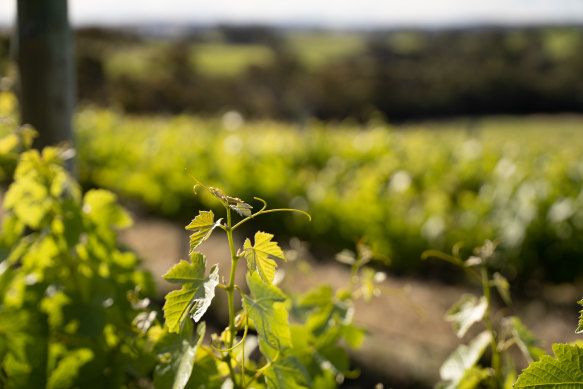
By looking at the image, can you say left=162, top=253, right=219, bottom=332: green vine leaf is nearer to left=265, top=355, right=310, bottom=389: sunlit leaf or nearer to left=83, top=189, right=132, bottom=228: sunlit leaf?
left=265, top=355, right=310, bottom=389: sunlit leaf

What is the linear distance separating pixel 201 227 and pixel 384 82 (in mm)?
25788

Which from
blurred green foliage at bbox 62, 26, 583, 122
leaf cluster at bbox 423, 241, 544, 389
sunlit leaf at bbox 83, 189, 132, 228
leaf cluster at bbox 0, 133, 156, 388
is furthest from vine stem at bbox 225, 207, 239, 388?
blurred green foliage at bbox 62, 26, 583, 122

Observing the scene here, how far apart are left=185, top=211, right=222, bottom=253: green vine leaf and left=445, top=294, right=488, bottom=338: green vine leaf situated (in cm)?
46

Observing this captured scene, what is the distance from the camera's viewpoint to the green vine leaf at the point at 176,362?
643 mm

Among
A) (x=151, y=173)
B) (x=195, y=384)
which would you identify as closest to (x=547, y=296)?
(x=195, y=384)

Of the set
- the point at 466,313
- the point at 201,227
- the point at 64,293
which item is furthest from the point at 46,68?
the point at 466,313

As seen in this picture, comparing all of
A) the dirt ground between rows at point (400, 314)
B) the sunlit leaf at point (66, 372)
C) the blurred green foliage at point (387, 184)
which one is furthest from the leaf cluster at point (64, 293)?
the blurred green foliage at point (387, 184)

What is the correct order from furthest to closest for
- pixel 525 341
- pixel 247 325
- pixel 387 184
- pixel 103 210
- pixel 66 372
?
1. pixel 387 184
2. pixel 103 210
3. pixel 66 372
4. pixel 525 341
5. pixel 247 325

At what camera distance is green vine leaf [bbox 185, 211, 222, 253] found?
0.58 meters

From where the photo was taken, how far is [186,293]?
614 millimetres

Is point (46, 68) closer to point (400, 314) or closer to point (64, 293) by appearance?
point (64, 293)

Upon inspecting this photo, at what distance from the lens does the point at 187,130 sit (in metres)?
7.25

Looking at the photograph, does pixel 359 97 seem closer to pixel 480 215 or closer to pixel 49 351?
pixel 480 215

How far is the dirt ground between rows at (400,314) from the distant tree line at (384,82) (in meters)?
17.9
